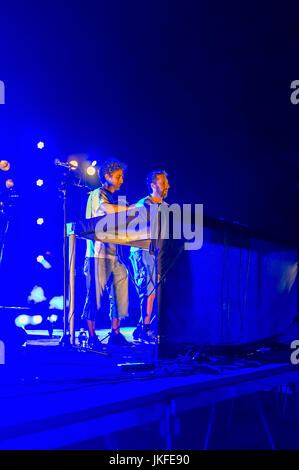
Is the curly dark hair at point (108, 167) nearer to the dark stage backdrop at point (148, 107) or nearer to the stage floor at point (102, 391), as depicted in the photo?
the dark stage backdrop at point (148, 107)

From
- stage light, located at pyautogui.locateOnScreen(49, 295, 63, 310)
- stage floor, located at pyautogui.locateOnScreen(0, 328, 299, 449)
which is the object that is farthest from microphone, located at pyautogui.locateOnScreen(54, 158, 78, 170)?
stage light, located at pyautogui.locateOnScreen(49, 295, 63, 310)

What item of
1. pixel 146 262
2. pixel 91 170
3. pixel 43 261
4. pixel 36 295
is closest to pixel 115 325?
pixel 146 262

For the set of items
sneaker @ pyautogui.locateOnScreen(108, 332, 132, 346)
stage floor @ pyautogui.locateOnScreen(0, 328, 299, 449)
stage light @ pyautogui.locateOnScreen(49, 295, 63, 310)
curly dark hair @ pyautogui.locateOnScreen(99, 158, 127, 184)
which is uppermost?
curly dark hair @ pyautogui.locateOnScreen(99, 158, 127, 184)

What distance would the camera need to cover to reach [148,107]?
669 cm

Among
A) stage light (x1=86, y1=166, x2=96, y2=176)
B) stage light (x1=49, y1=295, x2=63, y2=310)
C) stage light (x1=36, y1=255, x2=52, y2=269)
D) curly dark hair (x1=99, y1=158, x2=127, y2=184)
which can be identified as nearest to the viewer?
curly dark hair (x1=99, y1=158, x2=127, y2=184)

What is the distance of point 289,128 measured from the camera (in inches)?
205

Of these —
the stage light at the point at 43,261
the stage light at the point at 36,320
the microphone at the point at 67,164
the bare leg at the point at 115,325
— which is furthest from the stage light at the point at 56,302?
the bare leg at the point at 115,325

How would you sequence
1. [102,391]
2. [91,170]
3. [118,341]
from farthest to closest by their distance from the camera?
[91,170] → [118,341] → [102,391]

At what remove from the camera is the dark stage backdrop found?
538 cm

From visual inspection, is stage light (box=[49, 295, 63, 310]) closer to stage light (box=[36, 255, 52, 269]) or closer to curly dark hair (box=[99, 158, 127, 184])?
stage light (box=[36, 255, 52, 269])

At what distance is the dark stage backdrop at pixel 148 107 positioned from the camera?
212 inches

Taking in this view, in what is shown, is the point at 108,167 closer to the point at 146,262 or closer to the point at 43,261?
the point at 146,262
